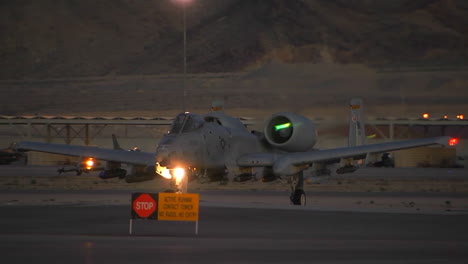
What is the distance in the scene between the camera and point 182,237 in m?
22.6

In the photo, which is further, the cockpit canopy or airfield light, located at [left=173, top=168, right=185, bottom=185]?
the cockpit canopy

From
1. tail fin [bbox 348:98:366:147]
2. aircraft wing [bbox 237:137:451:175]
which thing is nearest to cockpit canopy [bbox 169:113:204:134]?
aircraft wing [bbox 237:137:451:175]

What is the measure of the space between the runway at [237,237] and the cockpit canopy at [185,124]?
2704 millimetres

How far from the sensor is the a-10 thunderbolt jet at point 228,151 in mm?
31656

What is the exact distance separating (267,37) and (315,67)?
275ft

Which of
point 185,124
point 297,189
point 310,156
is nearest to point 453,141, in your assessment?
point 310,156

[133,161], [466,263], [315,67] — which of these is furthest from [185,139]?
[315,67]

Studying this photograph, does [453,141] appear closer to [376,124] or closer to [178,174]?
[178,174]

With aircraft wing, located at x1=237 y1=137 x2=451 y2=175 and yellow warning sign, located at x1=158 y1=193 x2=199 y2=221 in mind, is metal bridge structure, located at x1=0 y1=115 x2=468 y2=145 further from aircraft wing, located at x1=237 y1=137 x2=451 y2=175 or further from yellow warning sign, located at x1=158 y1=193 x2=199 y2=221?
yellow warning sign, located at x1=158 y1=193 x2=199 y2=221

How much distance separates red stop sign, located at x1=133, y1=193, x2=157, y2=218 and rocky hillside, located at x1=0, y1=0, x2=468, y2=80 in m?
111

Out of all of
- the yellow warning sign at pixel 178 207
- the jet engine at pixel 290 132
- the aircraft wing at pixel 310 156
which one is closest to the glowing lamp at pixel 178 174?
the aircraft wing at pixel 310 156

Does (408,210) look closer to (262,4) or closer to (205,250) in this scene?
(205,250)

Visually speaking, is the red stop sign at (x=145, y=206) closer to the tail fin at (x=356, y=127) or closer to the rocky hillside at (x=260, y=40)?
the tail fin at (x=356, y=127)

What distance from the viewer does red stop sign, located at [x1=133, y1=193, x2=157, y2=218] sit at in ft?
76.6
